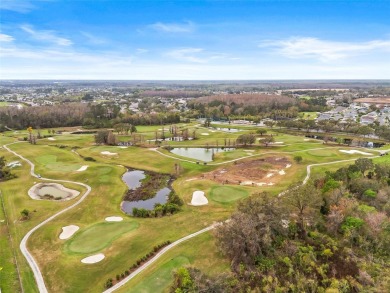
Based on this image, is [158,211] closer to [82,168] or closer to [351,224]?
[351,224]

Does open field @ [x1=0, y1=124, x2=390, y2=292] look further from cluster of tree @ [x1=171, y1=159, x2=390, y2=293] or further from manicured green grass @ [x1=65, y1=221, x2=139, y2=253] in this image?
cluster of tree @ [x1=171, y1=159, x2=390, y2=293]

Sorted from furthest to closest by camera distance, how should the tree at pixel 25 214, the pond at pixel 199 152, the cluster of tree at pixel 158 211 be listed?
the pond at pixel 199 152, the cluster of tree at pixel 158 211, the tree at pixel 25 214

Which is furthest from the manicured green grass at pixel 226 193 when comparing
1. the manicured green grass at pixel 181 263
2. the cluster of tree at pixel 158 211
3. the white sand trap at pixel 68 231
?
the white sand trap at pixel 68 231

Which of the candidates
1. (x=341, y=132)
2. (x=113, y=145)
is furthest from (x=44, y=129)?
(x=341, y=132)

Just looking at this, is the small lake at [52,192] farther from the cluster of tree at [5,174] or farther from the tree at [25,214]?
the cluster of tree at [5,174]

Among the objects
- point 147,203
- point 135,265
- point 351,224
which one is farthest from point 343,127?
point 135,265

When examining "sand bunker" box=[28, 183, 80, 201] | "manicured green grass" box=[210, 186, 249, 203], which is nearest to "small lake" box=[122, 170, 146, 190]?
"sand bunker" box=[28, 183, 80, 201]

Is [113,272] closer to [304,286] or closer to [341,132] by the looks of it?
[304,286]
